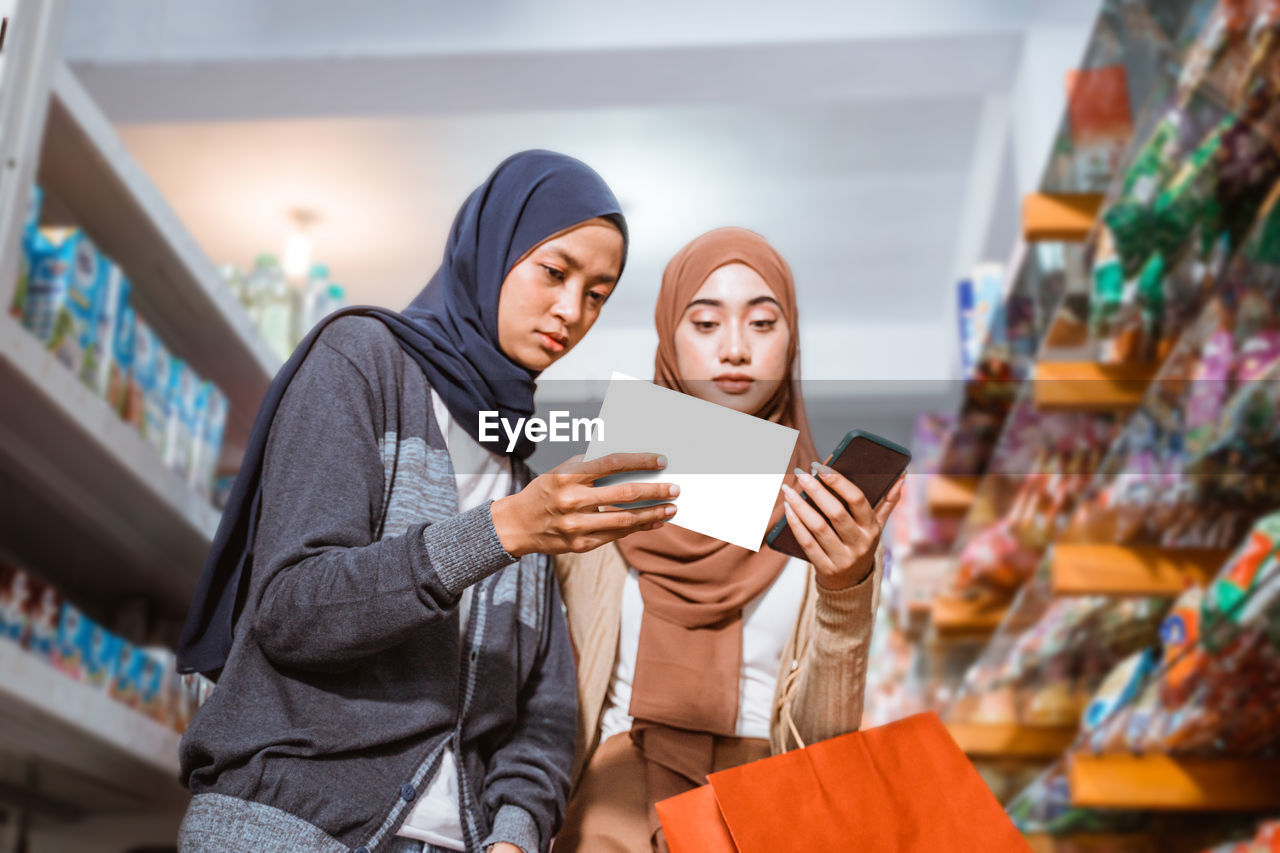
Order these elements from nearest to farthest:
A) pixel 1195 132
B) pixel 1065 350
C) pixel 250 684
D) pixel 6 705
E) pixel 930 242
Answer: pixel 250 684
pixel 1195 132
pixel 6 705
pixel 1065 350
pixel 930 242

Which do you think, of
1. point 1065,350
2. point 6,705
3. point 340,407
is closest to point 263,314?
point 6,705

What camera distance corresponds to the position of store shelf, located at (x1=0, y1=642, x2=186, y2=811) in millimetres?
1553

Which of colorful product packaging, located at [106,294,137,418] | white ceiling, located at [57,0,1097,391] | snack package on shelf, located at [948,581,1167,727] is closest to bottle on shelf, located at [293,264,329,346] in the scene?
white ceiling, located at [57,0,1097,391]

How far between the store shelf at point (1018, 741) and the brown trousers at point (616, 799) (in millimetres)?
1443

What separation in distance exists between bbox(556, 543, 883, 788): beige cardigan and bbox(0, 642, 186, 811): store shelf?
2.93 ft

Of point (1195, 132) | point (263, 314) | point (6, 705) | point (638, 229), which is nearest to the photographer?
point (638, 229)

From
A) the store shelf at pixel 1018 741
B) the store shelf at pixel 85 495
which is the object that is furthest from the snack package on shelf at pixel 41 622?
the store shelf at pixel 1018 741

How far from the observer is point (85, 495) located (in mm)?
2127

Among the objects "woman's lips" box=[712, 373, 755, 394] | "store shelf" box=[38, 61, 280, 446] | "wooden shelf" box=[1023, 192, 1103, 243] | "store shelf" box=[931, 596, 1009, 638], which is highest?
"store shelf" box=[38, 61, 280, 446]

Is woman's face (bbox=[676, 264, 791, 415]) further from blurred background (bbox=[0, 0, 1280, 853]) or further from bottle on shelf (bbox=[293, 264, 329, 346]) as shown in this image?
bottle on shelf (bbox=[293, 264, 329, 346])

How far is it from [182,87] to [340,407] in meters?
2.49

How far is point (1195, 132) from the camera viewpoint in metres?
1.46

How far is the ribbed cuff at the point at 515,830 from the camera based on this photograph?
2.75 feet

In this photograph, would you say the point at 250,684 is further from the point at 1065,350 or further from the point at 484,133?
the point at 484,133
